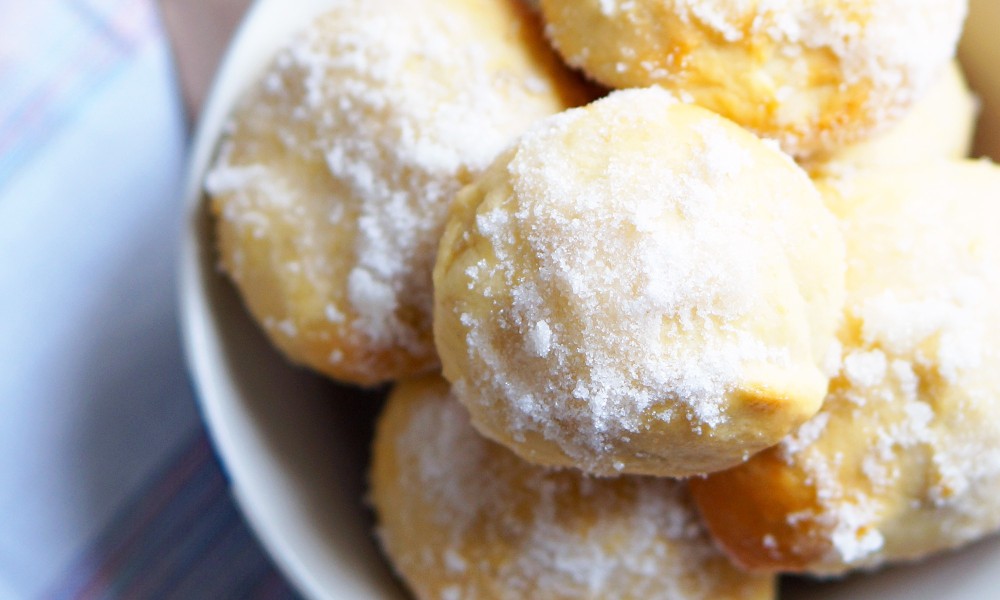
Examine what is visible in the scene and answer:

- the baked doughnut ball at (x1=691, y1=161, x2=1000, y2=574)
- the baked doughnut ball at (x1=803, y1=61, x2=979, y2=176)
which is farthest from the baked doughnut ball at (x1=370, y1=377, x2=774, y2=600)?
the baked doughnut ball at (x1=803, y1=61, x2=979, y2=176)

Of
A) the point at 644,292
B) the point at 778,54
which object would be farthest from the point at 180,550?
the point at 778,54

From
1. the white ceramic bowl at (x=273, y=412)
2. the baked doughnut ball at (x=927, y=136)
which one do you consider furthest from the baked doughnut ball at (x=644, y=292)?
the white ceramic bowl at (x=273, y=412)

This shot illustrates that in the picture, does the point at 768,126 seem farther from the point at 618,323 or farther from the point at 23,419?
the point at 23,419

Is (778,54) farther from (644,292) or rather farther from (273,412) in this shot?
(273,412)

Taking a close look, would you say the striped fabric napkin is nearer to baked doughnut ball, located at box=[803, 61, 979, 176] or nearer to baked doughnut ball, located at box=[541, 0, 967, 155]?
baked doughnut ball, located at box=[541, 0, 967, 155]

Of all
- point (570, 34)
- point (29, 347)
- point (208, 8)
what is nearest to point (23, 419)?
point (29, 347)

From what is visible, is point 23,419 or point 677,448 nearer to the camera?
point 677,448
